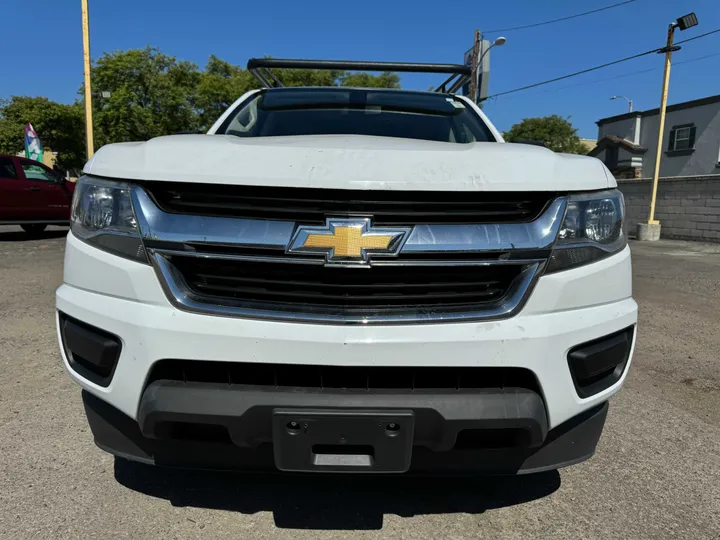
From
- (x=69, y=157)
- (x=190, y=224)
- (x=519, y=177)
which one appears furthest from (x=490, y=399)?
(x=69, y=157)

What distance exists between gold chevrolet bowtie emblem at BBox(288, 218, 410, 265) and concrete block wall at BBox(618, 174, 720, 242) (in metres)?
12.7

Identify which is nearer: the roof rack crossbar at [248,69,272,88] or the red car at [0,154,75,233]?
the roof rack crossbar at [248,69,272,88]

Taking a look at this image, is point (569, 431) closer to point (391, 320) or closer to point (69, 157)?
point (391, 320)

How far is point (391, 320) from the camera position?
1.53m

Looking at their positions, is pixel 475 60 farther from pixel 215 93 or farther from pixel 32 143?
pixel 32 143

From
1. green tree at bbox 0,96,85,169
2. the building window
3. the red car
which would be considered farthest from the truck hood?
green tree at bbox 0,96,85,169

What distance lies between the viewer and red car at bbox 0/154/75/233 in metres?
10.0

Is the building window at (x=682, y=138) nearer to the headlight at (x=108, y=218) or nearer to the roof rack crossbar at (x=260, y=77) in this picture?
the roof rack crossbar at (x=260, y=77)

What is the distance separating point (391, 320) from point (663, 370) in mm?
3083

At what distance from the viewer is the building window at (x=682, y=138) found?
24.8 meters

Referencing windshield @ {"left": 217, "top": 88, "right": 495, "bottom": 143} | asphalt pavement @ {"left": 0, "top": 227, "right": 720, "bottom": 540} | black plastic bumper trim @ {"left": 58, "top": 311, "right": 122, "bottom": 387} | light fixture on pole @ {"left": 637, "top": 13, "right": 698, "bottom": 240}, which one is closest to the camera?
black plastic bumper trim @ {"left": 58, "top": 311, "right": 122, "bottom": 387}

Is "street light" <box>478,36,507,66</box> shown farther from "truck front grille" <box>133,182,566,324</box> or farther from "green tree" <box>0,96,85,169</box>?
"green tree" <box>0,96,85,169</box>

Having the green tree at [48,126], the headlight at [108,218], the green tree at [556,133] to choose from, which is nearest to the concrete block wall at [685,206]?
the headlight at [108,218]

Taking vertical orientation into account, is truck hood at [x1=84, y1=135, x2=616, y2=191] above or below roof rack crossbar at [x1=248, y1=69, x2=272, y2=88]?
below
